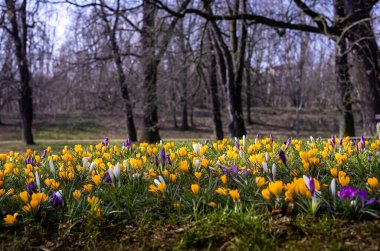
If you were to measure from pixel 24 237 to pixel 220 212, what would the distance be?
1283mm

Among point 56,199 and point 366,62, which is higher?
point 366,62

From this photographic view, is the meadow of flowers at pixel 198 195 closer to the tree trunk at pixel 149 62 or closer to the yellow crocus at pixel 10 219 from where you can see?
the yellow crocus at pixel 10 219

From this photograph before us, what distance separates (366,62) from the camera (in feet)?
34.1

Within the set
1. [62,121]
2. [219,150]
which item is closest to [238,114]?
[219,150]

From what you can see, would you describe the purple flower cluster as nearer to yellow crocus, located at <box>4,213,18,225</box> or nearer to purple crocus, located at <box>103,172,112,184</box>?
purple crocus, located at <box>103,172,112,184</box>

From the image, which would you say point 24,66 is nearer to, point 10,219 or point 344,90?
point 344,90

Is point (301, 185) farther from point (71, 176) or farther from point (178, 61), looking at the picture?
point (178, 61)

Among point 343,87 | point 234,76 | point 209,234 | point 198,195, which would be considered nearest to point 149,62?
point 234,76

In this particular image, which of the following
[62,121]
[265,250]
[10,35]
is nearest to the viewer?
[265,250]

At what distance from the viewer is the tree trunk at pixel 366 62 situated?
1024cm

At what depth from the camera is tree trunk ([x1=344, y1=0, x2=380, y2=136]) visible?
10.2 meters

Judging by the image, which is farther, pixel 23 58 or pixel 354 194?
pixel 23 58

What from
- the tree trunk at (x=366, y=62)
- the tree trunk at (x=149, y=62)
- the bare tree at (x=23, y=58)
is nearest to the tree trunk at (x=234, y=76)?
the tree trunk at (x=149, y=62)

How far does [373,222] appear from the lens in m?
2.40
